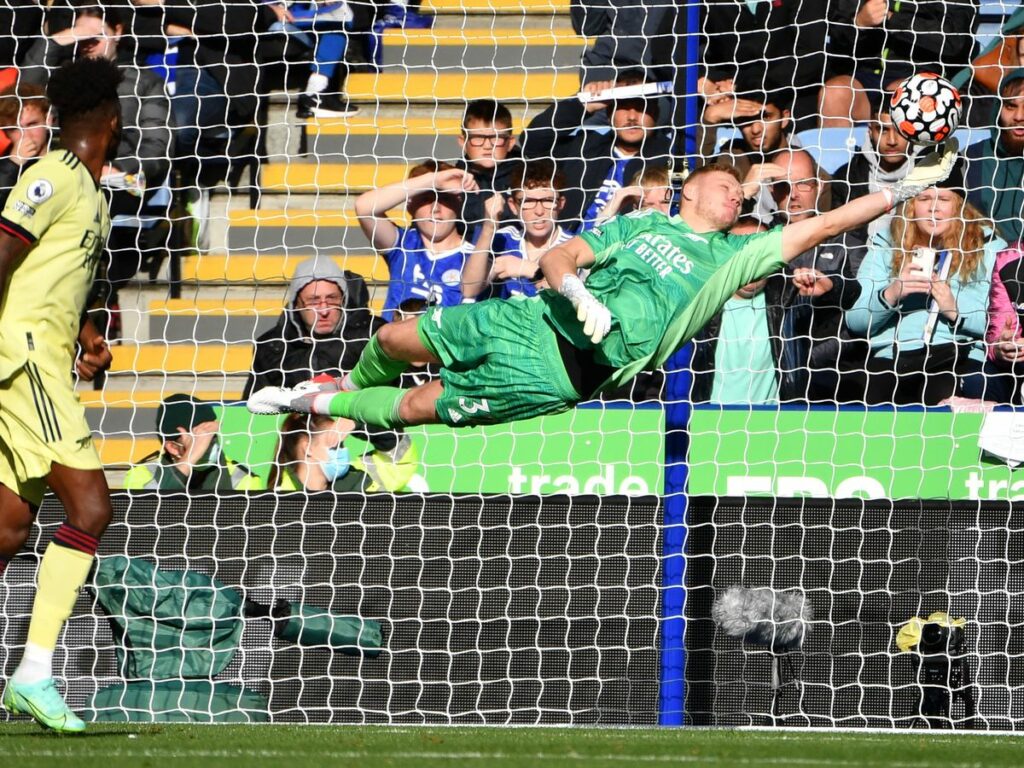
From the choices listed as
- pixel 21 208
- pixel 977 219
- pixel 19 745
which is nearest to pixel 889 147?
pixel 977 219

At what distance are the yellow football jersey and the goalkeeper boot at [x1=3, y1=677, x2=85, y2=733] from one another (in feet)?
2.97

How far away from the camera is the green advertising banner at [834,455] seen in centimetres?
582

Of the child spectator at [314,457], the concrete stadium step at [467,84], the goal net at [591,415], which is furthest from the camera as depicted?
the concrete stadium step at [467,84]

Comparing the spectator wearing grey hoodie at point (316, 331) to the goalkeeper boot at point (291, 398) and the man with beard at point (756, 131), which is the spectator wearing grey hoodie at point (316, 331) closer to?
Result: the goalkeeper boot at point (291, 398)

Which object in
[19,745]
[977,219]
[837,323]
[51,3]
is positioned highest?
[51,3]

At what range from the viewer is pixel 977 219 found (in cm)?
638

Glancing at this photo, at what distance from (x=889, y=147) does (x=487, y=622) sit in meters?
2.98

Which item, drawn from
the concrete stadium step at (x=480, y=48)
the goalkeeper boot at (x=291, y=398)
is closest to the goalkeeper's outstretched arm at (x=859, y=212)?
the goalkeeper boot at (x=291, y=398)

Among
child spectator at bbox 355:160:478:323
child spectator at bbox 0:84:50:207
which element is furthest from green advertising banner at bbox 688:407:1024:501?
child spectator at bbox 0:84:50:207

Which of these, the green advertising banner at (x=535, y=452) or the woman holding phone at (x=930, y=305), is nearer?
the green advertising banner at (x=535, y=452)

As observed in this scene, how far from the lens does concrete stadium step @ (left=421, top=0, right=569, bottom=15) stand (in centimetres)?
766

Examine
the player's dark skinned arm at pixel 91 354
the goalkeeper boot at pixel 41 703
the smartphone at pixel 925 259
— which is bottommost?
the goalkeeper boot at pixel 41 703

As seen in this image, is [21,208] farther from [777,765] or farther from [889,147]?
[889,147]

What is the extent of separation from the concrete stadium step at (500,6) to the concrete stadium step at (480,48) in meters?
0.12
